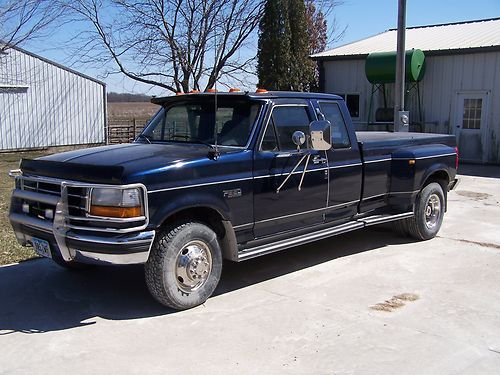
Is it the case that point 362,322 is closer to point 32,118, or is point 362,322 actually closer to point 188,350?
point 188,350

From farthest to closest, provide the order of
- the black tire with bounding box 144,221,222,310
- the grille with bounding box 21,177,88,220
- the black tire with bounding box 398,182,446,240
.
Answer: the black tire with bounding box 398,182,446,240, the black tire with bounding box 144,221,222,310, the grille with bounding box 21,177,88,220

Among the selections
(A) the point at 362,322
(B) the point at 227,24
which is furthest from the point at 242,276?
(B) the point at 227,24

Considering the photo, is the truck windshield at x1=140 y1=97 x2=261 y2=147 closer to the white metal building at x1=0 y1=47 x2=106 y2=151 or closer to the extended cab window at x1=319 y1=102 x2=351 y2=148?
the extended cab window at x1=319 y1=102 x2=351 y2=148

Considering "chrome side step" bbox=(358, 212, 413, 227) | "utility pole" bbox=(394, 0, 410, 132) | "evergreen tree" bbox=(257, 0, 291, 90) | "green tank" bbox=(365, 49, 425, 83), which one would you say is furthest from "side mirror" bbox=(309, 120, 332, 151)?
"evergreen tree" bbox=(257, 0, 291, 90)

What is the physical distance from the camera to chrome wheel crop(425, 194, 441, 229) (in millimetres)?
7738

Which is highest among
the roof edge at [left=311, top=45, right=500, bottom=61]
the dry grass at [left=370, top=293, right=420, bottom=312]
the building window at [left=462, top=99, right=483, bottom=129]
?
the roof edge at [left=311, top=45, right=500, bottom=61]

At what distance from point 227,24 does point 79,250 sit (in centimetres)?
1619

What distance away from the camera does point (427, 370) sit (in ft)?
12.8

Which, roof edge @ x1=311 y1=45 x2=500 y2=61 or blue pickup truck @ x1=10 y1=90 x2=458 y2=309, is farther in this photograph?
roof edge @ x1=311 y1=45 x2=500 y2=61

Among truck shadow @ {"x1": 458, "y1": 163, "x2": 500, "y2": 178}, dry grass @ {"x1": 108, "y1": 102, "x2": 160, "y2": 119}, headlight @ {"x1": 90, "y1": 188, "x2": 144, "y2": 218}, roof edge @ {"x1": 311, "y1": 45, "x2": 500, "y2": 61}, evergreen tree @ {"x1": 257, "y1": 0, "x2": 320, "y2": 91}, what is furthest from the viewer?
dry grass @ {"x1": 108, "y1": 102, "x2": 160, "y2": 119}

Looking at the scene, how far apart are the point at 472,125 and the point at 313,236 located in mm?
12231

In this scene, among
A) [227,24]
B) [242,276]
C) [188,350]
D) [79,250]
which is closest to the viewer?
[188,350]

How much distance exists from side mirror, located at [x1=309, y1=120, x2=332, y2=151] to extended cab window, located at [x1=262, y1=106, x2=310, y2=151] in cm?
41

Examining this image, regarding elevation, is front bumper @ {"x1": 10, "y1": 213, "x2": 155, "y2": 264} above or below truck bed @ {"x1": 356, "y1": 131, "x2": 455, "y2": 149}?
below
